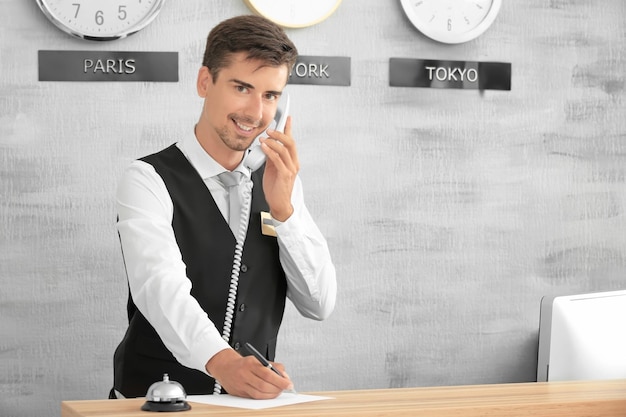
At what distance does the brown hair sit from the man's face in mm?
18

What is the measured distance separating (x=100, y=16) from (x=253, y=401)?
1964mm

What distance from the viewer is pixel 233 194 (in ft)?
8.33

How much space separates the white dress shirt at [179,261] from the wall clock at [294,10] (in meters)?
1.19

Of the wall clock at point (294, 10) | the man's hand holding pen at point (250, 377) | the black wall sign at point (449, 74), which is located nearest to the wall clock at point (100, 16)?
the wall clock at point (294, 10)

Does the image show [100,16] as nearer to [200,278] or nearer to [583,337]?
[200,278]

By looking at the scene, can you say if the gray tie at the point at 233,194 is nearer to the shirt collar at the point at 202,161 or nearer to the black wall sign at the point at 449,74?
the shirt collar at the point at 202,161

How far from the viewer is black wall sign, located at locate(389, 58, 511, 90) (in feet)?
12.5

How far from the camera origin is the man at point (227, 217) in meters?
2.37

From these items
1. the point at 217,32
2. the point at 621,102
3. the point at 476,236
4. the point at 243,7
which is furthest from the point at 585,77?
the point at 217,32

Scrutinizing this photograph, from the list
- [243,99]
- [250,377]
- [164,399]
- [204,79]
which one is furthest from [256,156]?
[164,399]

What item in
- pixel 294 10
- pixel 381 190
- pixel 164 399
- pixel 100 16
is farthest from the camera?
pixel 381 190

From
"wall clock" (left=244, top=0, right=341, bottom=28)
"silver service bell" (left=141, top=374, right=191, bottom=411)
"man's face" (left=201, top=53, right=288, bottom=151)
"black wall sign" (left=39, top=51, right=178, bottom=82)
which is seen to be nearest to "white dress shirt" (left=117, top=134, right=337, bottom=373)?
"man's face" (left=201, top=53, right=288, bottom=151)

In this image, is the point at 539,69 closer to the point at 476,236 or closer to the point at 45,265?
the point at 476,236

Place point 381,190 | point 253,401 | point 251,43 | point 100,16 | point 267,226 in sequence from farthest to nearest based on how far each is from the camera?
point 381,190, point 100,16, point 267,226, point 251,43, point 253,401
